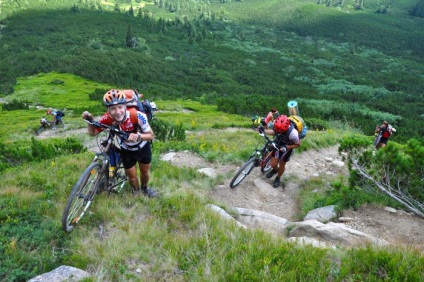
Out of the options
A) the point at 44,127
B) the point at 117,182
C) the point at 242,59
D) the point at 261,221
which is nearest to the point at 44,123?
the point at 44,127

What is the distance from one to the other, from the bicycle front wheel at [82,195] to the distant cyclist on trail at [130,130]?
2.05 feet

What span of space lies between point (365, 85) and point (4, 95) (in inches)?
3218

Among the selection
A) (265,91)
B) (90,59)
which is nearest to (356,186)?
(265,91)

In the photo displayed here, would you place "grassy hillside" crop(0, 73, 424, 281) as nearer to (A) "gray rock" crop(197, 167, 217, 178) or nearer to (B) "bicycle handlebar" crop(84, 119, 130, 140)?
(B) "bicycle handlebar" crop(84, 119, 130, 140)

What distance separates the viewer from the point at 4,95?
53.9 metres

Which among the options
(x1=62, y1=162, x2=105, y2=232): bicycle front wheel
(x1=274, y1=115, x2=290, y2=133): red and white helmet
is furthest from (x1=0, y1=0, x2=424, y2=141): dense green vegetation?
(x1=62, y1=162, x2=105, y2=232): bicycle front wheel

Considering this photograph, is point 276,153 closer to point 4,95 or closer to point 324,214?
point 324,214

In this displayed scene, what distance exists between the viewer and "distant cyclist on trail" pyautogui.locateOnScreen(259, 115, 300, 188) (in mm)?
8703

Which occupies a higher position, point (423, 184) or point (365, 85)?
point (423, 184)

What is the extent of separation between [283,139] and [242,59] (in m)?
106

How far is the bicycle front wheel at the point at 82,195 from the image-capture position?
5.06m

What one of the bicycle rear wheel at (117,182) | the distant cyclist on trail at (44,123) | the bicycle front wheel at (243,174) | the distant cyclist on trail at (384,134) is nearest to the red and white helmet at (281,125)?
the bicycle front wheel at (243,174)

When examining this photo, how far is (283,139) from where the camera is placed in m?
9.08

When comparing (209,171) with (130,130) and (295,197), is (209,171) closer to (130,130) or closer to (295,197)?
(295,197)
